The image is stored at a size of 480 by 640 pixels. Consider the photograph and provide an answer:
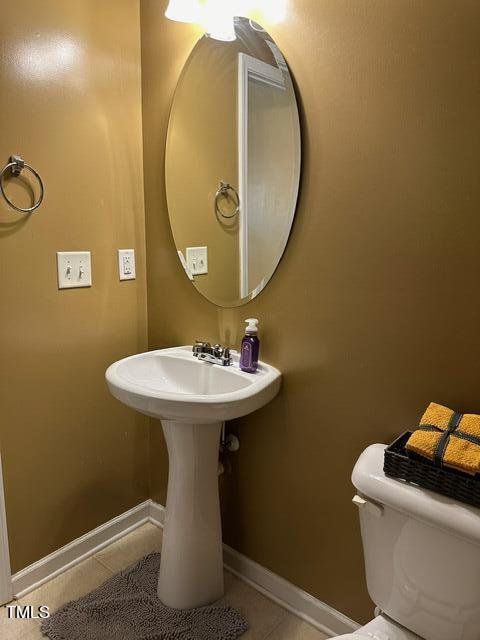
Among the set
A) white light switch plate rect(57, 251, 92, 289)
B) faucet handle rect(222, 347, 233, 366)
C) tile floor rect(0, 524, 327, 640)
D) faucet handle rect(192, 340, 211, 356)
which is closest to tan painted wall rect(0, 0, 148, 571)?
white light switch plate rect(57, 251, 92, 289)

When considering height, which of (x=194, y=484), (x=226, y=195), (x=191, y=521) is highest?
(x=226, y=195)

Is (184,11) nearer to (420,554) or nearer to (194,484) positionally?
(194,484)

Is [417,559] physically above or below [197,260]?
below

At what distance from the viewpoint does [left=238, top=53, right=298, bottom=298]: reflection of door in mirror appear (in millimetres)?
1341

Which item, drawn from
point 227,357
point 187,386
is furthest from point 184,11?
point 187,386

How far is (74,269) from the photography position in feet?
5.20

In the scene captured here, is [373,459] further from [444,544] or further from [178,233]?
[178,233]

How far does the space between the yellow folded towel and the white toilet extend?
0.09m

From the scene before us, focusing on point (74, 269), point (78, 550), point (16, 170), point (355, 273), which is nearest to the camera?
point (355, 273)

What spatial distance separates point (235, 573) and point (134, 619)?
389 mm

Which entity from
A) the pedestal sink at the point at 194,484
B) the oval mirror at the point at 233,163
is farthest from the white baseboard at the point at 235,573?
the oval mirror at the point at 233,163

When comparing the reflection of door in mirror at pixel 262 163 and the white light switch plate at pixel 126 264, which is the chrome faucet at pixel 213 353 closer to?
the reflection of door in mirror at pixel 262 163

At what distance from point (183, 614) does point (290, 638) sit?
1.16ft

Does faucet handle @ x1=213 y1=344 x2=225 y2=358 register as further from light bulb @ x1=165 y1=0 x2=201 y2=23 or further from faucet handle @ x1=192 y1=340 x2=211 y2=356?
light bulb @ x1=165 y1=0 x2=201 y2=23
